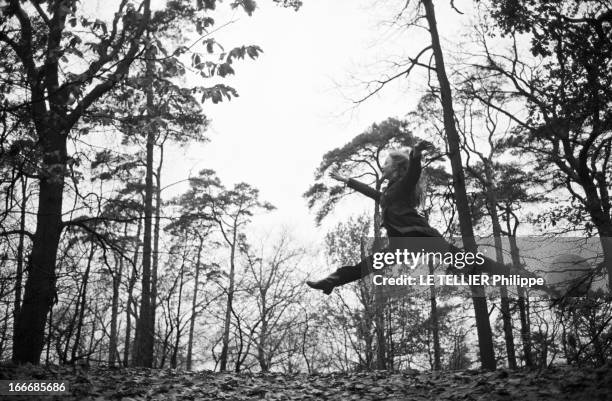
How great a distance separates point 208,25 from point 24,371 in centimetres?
495

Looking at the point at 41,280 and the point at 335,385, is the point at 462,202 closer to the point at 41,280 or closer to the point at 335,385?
the point at 335,385

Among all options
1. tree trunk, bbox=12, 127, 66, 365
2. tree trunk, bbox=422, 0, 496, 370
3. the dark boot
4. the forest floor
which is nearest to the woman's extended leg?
Result: the dark boot

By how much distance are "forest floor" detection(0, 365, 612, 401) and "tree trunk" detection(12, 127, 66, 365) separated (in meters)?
1.53

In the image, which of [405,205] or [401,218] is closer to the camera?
[401,218]

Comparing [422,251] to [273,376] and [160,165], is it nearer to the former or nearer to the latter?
[273,376]

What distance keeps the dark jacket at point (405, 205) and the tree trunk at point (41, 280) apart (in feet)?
16.2

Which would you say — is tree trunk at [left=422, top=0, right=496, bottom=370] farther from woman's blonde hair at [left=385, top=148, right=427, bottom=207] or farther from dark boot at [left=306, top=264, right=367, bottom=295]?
Answer: dark boot at [left=306, top=264, right=367, bottom=295]

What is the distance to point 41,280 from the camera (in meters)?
7.45

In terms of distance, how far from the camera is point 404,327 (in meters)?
16.8

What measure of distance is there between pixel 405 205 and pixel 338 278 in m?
1.28

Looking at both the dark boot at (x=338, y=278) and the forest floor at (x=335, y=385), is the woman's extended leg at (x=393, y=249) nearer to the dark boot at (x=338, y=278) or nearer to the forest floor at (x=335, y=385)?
the dark boot at (x=338, y=278)

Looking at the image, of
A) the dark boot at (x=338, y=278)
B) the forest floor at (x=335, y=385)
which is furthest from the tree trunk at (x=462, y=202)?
the dark boot at (x=338, y=278)

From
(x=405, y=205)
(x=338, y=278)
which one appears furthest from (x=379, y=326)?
(x=405, y=205)

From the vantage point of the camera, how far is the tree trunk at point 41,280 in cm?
701
